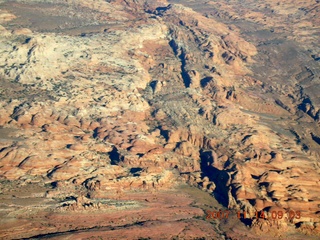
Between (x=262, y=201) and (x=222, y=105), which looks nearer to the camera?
(x=262, y=201)

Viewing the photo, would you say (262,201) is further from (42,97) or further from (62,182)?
(42,97)

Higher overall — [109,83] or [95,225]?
[109,83]

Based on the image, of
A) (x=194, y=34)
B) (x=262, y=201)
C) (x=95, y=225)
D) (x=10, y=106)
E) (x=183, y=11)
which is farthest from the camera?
(x=183, y=11)

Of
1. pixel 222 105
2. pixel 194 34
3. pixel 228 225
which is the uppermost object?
pixel 194 34

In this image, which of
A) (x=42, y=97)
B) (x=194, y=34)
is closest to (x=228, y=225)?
(x=42, y=97)

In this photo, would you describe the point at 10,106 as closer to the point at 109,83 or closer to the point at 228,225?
the point at 109,83

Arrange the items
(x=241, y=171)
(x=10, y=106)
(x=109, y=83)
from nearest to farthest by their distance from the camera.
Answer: (x=241, y=171)
(x=10, y=106)
(x=109, y=83)
